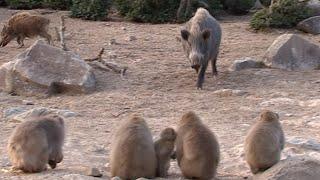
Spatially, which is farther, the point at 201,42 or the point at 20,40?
the point at 20,40

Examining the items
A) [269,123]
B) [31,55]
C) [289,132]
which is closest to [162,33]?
[31,55]

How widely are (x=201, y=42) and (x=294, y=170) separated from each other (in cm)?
664

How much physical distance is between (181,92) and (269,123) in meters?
5.16

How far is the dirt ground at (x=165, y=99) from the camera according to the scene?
898 centimetres

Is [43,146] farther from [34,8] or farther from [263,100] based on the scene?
[34,8]

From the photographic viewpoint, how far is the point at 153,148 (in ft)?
24.6

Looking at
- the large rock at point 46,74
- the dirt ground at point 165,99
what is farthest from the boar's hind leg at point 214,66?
the large rock at point 46,74

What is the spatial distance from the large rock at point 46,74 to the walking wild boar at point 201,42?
1.74 metres

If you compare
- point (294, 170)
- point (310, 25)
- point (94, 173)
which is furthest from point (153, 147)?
point (310, 25)

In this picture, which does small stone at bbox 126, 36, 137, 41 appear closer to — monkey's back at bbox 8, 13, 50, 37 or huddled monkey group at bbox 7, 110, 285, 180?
monkey's back at bbox 8, 13, 50, 37

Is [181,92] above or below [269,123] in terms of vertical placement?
below

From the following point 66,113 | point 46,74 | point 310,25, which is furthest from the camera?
point 310,25

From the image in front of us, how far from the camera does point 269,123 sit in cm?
779

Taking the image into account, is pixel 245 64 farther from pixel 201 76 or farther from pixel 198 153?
pixel 198 153
